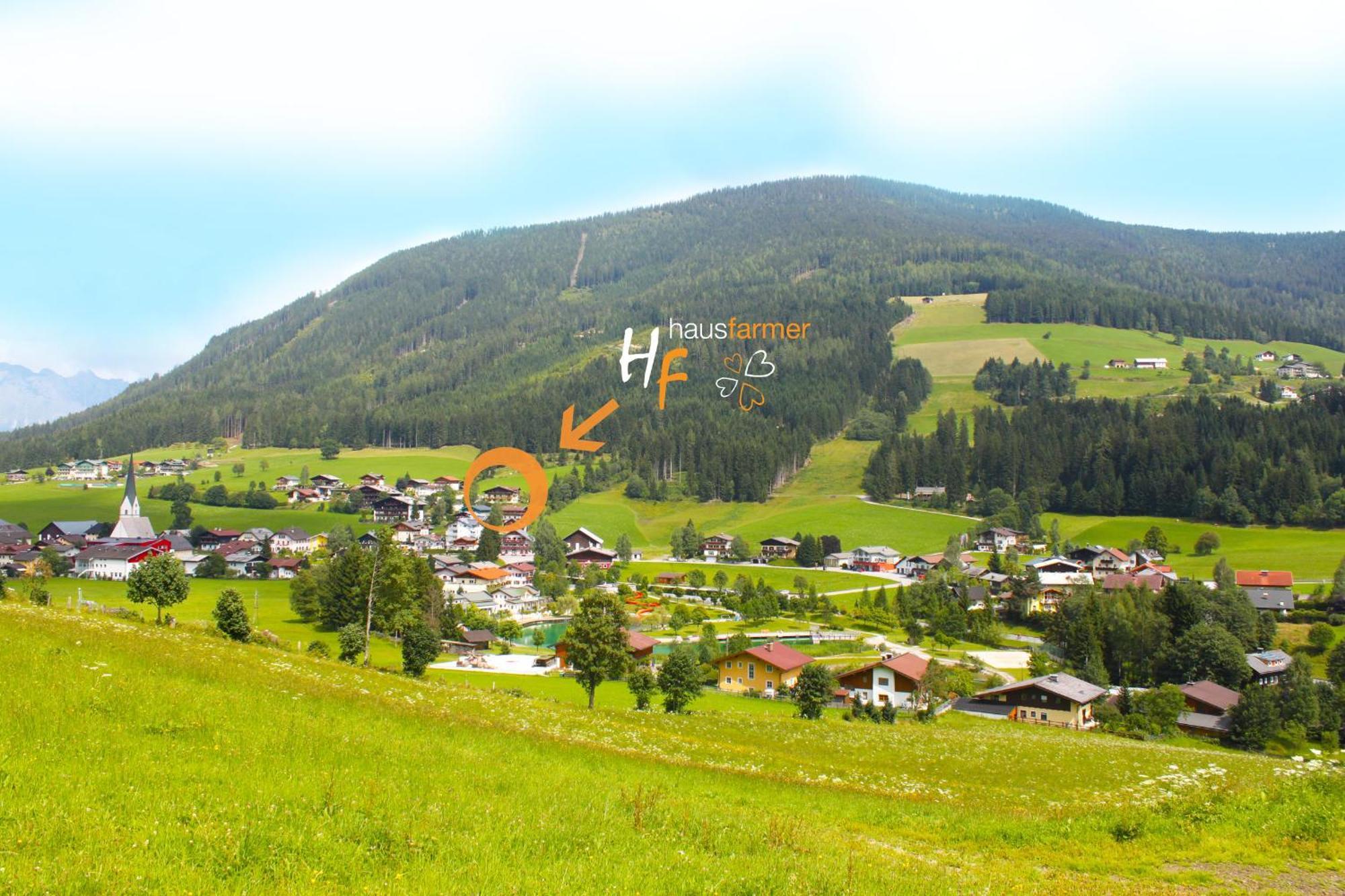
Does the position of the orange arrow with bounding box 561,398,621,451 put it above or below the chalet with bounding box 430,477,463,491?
above

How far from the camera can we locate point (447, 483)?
520 ft

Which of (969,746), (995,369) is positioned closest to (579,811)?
(969,746)

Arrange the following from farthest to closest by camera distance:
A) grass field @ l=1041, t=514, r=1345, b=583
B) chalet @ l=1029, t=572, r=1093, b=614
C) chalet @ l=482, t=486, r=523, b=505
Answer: chalet @ l=482, t=486, r=523, b=505 → grass field @ l=1041, t=514, r=1345, b=583 → chalet @ l=1029, t=572, r=1093, b=614

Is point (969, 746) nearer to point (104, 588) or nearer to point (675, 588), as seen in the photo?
point (675, 588)

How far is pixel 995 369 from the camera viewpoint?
611 ft

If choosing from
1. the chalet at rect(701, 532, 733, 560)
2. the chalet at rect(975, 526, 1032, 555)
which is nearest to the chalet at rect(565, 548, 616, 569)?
the chalet at rect(701, 532, 733, 560)

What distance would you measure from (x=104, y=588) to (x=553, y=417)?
4452 inches

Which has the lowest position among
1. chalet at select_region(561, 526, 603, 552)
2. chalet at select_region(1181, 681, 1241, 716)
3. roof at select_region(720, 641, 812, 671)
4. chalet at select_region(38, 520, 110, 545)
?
chalet at select_region(1181, 681, 1241, 716)

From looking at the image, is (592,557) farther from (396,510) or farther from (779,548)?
(396,510)

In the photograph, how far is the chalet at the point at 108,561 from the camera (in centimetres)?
9225

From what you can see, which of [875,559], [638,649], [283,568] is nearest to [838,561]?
[875,559]

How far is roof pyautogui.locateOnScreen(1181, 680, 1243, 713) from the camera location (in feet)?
181

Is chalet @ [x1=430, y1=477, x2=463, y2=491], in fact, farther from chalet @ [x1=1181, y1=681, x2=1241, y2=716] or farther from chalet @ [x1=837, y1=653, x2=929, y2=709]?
chalet @ [x1=1181, y1=681, x2=1241, y2=716]

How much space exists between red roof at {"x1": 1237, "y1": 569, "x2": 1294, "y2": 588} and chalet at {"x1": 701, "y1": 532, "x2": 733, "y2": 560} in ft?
197
